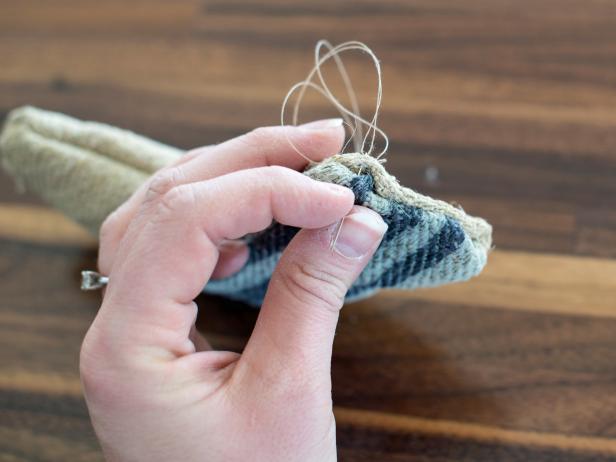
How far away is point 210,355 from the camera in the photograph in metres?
0.46

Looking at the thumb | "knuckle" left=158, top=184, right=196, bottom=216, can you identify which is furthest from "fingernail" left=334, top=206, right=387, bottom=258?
"knuckle" left=158, top=184, right=196, bottom=216

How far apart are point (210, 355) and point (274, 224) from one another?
133mm

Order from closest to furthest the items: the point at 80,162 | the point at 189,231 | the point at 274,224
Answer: the point at 189,231 < the point at 274,224 < the point at 80,162

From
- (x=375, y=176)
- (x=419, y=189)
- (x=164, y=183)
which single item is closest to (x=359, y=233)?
(x=375, y=176)

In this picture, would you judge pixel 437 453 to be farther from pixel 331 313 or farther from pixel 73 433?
pixel 73 433

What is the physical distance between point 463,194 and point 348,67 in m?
0.23

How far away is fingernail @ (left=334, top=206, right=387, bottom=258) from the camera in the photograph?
44cm

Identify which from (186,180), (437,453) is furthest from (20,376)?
(437,453)

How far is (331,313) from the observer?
45cm

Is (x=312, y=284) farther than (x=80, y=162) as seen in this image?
No

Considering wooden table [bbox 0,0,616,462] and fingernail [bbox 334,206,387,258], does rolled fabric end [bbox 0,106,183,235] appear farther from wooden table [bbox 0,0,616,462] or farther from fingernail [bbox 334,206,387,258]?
fingernail [bbox 334,206,387,258]

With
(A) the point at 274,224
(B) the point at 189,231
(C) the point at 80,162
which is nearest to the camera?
(B) the point at 189,231

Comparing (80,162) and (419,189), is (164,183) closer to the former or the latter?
(80,162)

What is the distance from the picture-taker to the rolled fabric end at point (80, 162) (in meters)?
0.64
